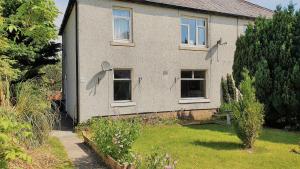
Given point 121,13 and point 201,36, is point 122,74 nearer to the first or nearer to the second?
point 121,13

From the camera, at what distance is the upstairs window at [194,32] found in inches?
721

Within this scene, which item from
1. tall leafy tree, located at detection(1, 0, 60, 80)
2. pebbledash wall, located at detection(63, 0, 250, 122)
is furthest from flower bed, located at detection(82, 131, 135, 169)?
pebbledash wall, located at detection(63, 0, 250, 122)

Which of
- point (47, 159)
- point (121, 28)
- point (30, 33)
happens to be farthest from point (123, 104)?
point (30, 33)

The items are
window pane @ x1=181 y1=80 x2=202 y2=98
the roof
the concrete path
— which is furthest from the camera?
window pane @ x1=181 y1=80 x2=202 y2=98

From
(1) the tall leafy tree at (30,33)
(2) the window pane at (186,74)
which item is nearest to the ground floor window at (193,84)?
(2) the window pane at (186,74)

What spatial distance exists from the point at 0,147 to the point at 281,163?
7.68 meters

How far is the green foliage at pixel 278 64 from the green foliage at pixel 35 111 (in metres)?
10.5

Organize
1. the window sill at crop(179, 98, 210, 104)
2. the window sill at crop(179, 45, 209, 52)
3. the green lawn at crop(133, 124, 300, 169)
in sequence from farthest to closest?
the window sill at crop(179, 98, 210, 104), the window sill at crop(179, 45, 209, 52), the green lawn at crop(133, 124, 300, 169)

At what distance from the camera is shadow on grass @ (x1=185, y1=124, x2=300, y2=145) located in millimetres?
12535

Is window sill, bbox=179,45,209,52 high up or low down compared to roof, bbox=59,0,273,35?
down

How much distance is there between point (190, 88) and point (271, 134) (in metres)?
6.05

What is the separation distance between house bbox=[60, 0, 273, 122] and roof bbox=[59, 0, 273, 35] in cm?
6

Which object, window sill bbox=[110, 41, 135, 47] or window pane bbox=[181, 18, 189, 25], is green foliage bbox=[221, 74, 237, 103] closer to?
window pane bbox=[181, 18, 189, 25]

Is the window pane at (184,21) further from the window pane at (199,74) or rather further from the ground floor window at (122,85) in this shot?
the ground floor window at (122,85)
